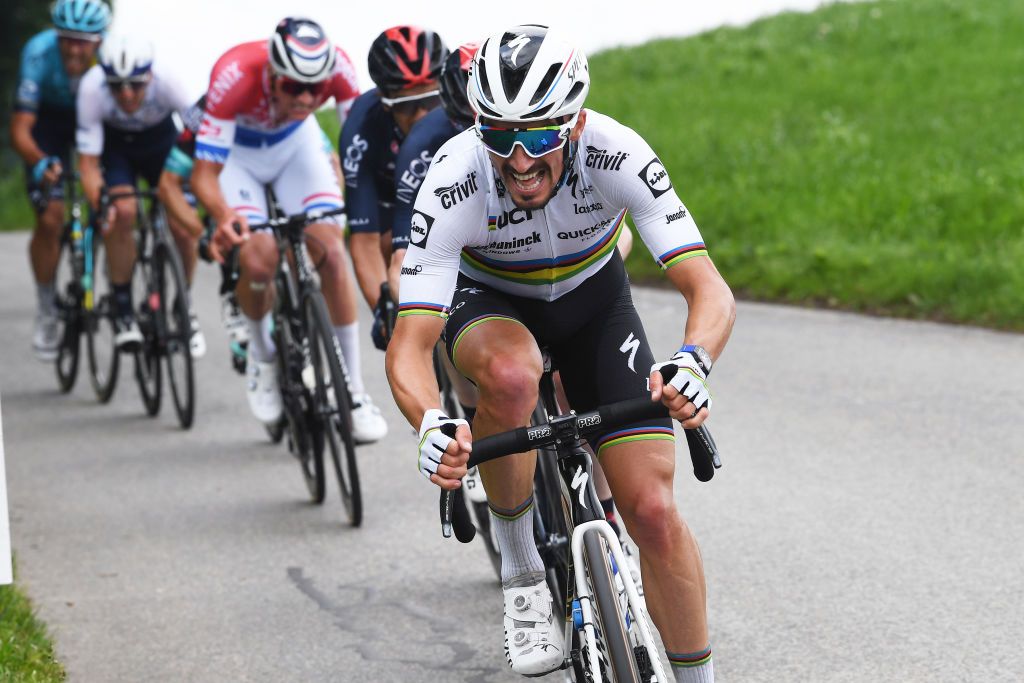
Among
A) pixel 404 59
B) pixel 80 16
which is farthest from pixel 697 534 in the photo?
pixel 80 16

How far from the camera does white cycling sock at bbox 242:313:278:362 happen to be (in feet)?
23.9

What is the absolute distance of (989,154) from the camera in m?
13.3

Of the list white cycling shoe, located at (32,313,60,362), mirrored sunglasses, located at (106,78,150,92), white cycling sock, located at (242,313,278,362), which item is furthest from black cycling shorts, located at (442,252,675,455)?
white cycling shoe, located at (32,313,60,362)

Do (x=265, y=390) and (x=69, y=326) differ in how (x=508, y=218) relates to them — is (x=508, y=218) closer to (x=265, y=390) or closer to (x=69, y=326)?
(x=265, y=390)

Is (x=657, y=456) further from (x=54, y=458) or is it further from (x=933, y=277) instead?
(x=933, y=277)

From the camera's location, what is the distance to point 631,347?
4.03 m

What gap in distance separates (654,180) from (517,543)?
115cm

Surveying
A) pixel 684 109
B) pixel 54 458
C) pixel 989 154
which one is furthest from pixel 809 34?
pixel 54 458

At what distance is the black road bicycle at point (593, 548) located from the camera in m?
3.36

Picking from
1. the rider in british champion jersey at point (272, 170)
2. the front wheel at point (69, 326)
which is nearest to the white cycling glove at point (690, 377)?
the rider in british champion jersey at point (272, 170)

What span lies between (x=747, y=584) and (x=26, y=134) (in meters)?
6.79

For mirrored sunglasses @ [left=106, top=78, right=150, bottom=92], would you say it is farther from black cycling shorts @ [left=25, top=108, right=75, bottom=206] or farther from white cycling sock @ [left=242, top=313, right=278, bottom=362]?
white cycling sock @ [left=242, top=313, right=278, bottom=362]

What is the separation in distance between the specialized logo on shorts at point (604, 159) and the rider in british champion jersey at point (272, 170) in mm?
2971

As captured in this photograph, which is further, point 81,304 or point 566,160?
point 81,304
